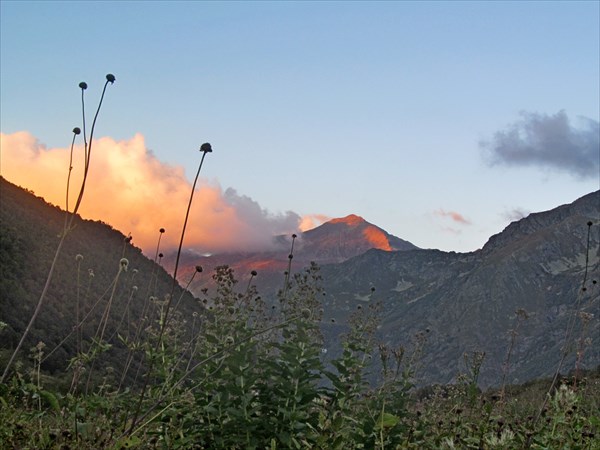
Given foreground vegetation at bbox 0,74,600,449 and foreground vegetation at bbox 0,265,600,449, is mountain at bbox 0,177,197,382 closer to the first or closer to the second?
foreground vegetation at bbox 0,74,600,449

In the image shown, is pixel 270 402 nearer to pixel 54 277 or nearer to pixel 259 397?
pixel 259 397

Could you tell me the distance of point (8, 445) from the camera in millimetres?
4297

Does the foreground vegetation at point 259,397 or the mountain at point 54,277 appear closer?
the foreground vegetation at point 259,397

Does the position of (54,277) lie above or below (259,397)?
above

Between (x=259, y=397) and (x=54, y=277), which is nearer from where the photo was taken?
(x=259, y=397)

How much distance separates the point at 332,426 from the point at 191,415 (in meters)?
1.26

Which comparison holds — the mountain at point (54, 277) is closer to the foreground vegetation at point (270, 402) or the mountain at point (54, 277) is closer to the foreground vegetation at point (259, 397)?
the foreground vegetation at point (259, 397)

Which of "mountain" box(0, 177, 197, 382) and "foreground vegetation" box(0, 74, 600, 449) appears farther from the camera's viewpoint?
"mountain" box(0, 177, 197, 382)

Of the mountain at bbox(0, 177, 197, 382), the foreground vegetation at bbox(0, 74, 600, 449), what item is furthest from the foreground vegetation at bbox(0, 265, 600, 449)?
the mountain at bbox(0, 177, 197, 382)

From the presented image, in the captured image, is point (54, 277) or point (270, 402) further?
point (54, 277)

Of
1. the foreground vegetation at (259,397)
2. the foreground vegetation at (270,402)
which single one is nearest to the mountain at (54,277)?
the foreground vegetation at (259,397)

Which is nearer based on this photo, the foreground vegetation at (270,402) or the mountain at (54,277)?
the foreground vegetation at (270,402)

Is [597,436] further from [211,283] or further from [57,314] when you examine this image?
[57,314]

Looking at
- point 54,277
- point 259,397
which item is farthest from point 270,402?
point 54,277
